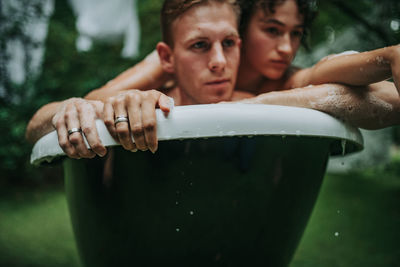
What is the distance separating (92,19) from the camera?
11.9ft

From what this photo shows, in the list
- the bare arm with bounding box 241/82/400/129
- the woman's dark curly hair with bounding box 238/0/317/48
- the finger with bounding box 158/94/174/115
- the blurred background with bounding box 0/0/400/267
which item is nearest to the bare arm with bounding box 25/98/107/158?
the finger with bounding box 158/94/174/115

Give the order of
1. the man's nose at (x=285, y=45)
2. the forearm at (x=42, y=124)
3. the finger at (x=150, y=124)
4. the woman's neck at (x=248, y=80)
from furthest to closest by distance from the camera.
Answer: the woman's neck at (x=248, y=80), the man's nose at (x=285, y=45), the forearm at (x=42, y=124), the finger at (x=150, y=124)

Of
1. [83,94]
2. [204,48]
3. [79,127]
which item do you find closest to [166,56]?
[204,48]

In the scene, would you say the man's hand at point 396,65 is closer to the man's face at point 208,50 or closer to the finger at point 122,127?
the man's face at point 208,50

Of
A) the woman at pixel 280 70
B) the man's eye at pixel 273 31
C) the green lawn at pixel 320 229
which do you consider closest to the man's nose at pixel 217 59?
the woman at pixel 280 70

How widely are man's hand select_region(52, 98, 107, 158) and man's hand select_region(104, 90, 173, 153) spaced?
1.3 inches

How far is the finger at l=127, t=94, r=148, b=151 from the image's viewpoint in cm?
60

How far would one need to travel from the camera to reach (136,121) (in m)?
0.60

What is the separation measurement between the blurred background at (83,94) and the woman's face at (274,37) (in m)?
0.46

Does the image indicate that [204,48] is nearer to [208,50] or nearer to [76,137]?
[208,50]

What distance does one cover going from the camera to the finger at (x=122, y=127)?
602 mm

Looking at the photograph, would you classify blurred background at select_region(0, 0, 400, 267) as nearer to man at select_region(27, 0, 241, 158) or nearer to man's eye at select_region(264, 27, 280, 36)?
man's eye at select_region(264, 27, 280, 36)

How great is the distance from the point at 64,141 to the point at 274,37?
0.79 meters

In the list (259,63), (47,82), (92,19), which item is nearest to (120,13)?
(92,19)
